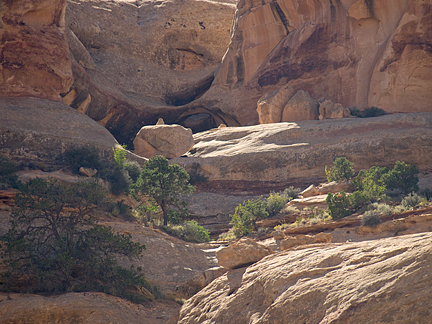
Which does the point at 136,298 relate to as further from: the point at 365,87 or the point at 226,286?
the point at 365,87

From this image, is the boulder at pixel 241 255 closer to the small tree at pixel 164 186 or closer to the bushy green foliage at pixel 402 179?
the small tree at pixel 164 186

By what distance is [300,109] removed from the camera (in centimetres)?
4562

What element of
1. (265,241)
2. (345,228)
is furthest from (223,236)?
(345,228)

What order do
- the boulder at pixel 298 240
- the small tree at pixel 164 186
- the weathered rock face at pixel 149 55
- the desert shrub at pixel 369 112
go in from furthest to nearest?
the weathered rock face at pixel 149 55 < the desert shrub at pixel 369 112 < the small tree at pixel 164 186 < the boulder at pixel 298 240

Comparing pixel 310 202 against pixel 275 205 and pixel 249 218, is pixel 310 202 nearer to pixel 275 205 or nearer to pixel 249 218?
pixel 275 205

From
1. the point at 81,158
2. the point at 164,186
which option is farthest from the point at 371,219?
the point at 81,158

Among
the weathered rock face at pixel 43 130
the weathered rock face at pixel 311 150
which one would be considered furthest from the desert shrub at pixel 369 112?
the weathered rock face at pixel 43 130

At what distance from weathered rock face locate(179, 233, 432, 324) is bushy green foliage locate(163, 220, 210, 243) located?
13.3m

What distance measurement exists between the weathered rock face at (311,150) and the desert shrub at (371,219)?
14482 millimetres

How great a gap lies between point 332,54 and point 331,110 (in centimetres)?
806

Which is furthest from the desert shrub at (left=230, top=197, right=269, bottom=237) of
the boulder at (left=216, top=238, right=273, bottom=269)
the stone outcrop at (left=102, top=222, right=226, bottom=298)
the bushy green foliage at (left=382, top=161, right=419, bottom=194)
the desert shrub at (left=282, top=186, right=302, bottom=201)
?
the boulder at (left=216, top=238, right=273, bottom=269)

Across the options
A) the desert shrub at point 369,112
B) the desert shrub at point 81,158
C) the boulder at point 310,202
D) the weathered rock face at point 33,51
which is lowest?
the boulder at point 310,202

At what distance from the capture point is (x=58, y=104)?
37.8m

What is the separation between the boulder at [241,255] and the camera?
13211 millimetres
